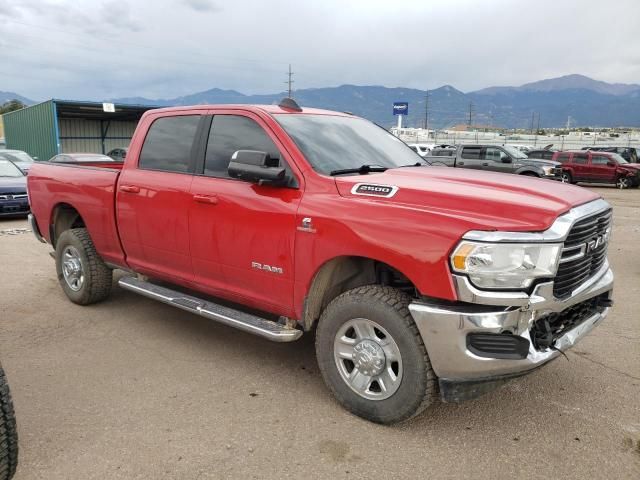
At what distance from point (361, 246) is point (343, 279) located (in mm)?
484

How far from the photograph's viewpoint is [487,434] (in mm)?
3186

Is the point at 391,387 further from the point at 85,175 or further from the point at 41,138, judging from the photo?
the point at 41,138

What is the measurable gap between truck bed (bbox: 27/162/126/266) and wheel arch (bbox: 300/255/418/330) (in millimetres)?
2242

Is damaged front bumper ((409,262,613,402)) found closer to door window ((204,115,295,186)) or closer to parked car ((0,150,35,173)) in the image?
door window ((204,115,295,186))

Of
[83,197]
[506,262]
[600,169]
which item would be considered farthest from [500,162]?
[506,262]

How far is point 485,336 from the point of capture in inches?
111

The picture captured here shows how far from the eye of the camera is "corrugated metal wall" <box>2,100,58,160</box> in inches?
1184

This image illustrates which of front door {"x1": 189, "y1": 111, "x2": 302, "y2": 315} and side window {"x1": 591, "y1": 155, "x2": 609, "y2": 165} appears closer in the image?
front door {"x1": 189, "y1": 111, "x2": 302, "y2": 315}

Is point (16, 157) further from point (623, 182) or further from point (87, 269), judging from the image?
point (623, 182)

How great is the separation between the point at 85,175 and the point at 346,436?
357 centimetres

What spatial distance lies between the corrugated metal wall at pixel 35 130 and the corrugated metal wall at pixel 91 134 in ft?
7.85

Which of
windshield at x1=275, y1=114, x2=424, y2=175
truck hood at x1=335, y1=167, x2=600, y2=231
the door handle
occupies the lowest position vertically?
the door handle

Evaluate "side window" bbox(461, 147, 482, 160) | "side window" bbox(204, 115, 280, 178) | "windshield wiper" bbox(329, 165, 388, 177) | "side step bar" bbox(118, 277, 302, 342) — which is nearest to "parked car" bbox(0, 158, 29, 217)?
"side step bar" bbox(118, 277, 302, 342)

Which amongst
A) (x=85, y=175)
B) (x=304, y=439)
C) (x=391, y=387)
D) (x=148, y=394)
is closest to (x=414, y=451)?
(x=391, y=387)
